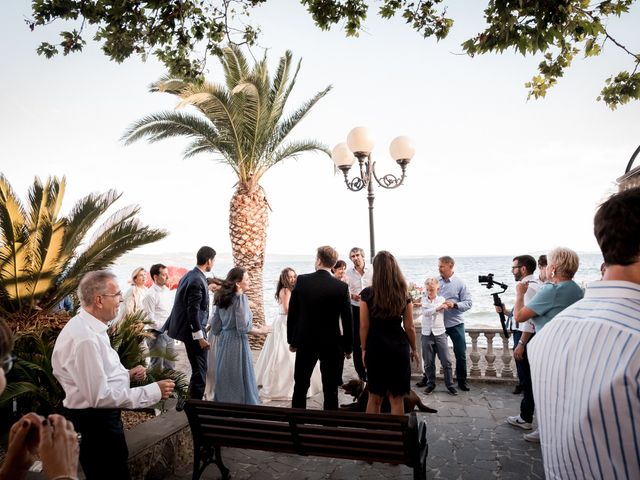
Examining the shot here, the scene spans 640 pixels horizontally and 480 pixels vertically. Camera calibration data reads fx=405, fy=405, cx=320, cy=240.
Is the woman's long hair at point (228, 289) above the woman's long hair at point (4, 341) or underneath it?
underneath

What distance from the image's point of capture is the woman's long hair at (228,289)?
559 cm

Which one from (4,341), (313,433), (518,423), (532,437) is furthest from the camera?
(518,423)

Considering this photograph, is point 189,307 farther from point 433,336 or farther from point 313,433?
point 433,336

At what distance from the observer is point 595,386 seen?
1068 millimetres

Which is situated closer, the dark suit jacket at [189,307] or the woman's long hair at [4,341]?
the woman's long hair at [4,341]

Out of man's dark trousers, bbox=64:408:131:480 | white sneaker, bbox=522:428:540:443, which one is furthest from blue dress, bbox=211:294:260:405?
white sneaker, bbox=522:428:540:443

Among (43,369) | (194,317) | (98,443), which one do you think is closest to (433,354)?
(194,317)

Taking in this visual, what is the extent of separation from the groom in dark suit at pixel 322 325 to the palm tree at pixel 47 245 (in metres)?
2.90

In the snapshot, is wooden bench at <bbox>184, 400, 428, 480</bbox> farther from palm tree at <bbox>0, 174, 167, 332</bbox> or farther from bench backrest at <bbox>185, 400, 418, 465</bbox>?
palm tree at <bbox>0, 174, 167, 332</bbox>

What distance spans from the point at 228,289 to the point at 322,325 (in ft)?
5.19

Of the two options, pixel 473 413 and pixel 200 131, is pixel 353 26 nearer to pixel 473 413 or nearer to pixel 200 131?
pixel 473 413

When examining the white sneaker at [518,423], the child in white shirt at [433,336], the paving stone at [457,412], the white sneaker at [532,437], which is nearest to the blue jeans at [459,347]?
the child in white shirt at [433,336]

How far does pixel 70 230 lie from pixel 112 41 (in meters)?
2.78

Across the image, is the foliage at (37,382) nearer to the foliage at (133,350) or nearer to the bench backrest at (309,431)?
the foliage at (133,350)
